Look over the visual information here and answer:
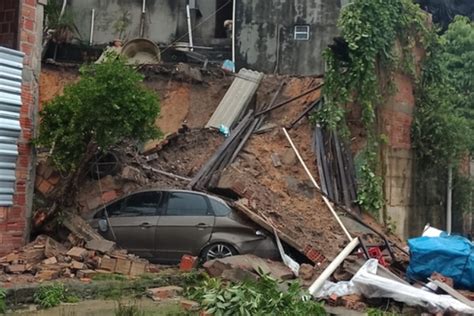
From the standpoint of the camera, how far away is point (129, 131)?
1102cm

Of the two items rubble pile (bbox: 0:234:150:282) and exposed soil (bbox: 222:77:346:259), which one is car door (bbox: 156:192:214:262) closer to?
rubble pile (bbox: 0:234:150:282)

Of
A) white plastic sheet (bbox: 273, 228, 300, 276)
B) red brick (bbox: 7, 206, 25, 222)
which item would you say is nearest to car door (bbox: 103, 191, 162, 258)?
red brick (bbox: 7, 206, 25, 222)

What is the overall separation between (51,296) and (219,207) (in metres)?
3.63

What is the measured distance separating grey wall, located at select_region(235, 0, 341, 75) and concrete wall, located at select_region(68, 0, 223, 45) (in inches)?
75.2

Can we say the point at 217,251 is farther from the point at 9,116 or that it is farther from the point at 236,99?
the point at 236,99

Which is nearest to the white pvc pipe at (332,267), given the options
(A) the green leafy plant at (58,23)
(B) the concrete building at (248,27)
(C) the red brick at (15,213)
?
(C) the red brick at (15,213)

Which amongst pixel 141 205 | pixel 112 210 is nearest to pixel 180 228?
pixel 141 205

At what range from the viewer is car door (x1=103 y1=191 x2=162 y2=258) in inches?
451

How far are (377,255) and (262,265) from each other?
2138 millimetres

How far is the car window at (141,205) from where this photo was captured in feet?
37.9

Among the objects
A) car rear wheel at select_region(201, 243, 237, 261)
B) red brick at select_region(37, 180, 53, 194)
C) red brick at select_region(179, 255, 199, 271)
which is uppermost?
red brick at select_region(37, 180, 53, 194)

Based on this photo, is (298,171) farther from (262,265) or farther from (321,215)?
(262,265)

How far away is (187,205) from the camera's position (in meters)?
11.4

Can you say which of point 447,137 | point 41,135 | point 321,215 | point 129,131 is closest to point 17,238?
point 41,135
